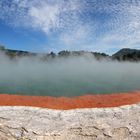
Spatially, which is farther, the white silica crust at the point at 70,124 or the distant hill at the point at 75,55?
the distant hill at the point at 75,55

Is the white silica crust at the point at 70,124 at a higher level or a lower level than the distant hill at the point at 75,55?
lower

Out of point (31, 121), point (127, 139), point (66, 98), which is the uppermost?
point (66, 98)

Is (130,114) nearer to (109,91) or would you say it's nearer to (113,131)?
(113,131)

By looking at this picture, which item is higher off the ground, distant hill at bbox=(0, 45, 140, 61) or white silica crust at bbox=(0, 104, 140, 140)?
distant hill at bbox=(0, 45, 140, 61)

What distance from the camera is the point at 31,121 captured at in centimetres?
338

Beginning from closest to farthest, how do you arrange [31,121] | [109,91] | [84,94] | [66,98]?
[31,121]
[66,98]
[84,94]
[109,91]

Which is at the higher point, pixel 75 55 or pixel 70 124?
pixel 75 55

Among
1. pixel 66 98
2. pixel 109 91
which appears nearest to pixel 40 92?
pixel 66 98

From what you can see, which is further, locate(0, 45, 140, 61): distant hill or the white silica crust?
locate(0, 45, 140, 61): distant hill

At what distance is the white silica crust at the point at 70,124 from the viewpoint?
10.6 feet

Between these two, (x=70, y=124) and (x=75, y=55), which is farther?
(x=75, y=55)

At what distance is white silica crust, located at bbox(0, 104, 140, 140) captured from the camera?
3.22 metres

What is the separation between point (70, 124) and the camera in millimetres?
3330

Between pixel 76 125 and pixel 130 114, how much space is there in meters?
0.69
